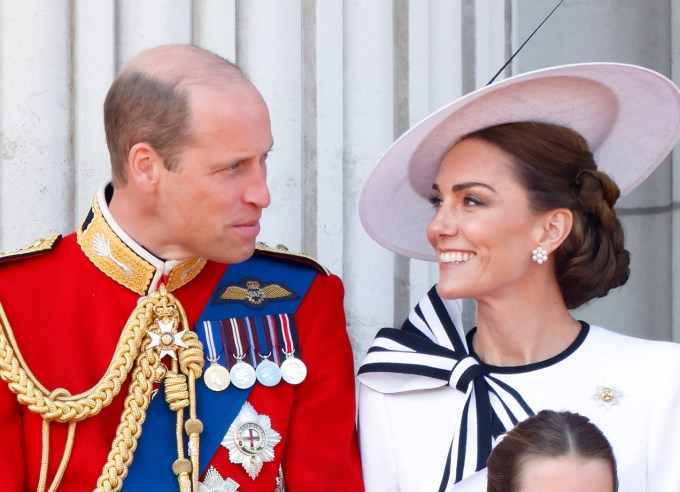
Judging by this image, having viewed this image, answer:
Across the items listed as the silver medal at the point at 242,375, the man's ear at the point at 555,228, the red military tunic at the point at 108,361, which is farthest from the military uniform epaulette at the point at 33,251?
the man's ear at the point at 555,228

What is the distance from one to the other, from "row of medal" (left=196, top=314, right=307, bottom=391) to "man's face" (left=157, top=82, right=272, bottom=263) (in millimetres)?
171

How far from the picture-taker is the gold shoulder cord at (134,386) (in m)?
2.66

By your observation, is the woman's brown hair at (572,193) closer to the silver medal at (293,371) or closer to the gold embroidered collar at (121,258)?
the silver medal at (293,371)

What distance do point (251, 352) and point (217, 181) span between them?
0.37 meters

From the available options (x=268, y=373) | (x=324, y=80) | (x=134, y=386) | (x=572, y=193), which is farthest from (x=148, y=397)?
(x=324, y=80)

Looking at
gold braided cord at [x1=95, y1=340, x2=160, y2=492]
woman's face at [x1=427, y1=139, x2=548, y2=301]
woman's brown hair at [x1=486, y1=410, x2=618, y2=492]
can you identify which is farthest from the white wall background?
woman's brown hair at [x1=486, y1=410, x2=618, y2=492]

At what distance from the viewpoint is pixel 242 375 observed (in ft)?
9.42

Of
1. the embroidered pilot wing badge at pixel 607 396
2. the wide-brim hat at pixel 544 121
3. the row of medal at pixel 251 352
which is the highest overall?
the wide-brim hat at pixel 544 121

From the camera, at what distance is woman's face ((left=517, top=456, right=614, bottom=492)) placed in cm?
234

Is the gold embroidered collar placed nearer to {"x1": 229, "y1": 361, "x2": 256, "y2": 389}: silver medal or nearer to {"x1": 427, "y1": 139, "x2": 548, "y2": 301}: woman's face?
{"x1": 229, "y1": 361, "x2": 256, "y2": 389}: silver medal

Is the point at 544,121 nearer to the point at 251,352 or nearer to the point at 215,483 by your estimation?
the point at 251,352

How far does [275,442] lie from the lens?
9.36 ft

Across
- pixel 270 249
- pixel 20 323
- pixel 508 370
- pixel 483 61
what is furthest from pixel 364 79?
pixel 20 323

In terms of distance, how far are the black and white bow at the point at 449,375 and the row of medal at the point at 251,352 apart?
0.21 metres
